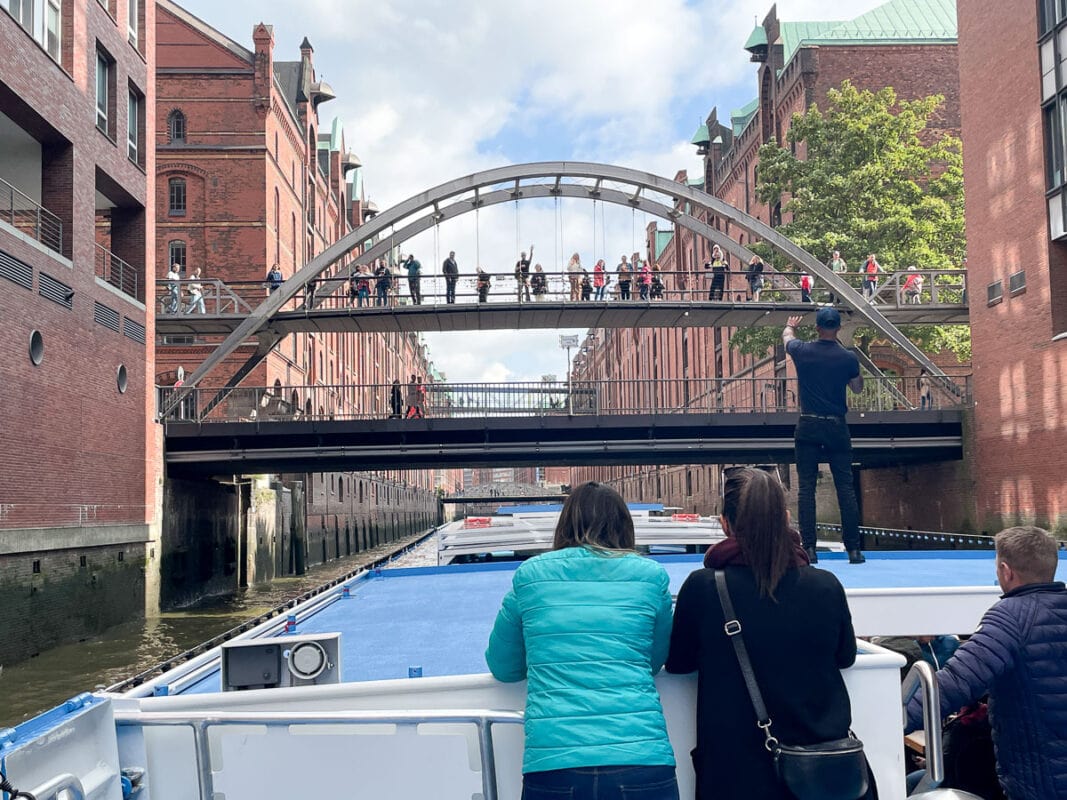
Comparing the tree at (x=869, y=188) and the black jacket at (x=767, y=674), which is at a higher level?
the tree at (x=869, y=188)

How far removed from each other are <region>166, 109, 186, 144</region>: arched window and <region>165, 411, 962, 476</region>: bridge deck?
16.4m

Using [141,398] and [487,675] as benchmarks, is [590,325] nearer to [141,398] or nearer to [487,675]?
[141,398]

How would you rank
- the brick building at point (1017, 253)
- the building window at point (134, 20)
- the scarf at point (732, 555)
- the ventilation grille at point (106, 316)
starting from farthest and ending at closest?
the building window at point (134, 20) → the brick building at point (1017, 253) → the ventilation grille at point (106, 316) → the scarf at point (732, 555)

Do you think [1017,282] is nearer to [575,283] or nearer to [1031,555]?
[575,283]

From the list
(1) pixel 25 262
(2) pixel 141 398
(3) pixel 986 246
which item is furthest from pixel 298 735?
(3) pixel 986 246

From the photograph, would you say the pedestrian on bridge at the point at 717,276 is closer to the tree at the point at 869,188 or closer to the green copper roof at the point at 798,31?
the tree at the point at 869,188

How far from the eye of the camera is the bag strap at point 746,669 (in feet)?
9.02

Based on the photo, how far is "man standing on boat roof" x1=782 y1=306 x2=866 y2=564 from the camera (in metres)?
6.34

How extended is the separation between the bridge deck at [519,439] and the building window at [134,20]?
870 cm

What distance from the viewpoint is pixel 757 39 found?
40969 mm

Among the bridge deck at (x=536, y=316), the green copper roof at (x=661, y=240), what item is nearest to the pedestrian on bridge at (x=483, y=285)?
the bridge deck at (x=536, y=316)

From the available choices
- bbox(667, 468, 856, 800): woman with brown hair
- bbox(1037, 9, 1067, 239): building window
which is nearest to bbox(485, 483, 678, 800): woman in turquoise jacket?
bbox(667, 468, 856, 800): woman with brown hair

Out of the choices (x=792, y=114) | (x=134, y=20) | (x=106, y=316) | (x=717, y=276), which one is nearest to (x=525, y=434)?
(x=717, y=276)

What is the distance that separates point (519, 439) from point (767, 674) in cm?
2098
